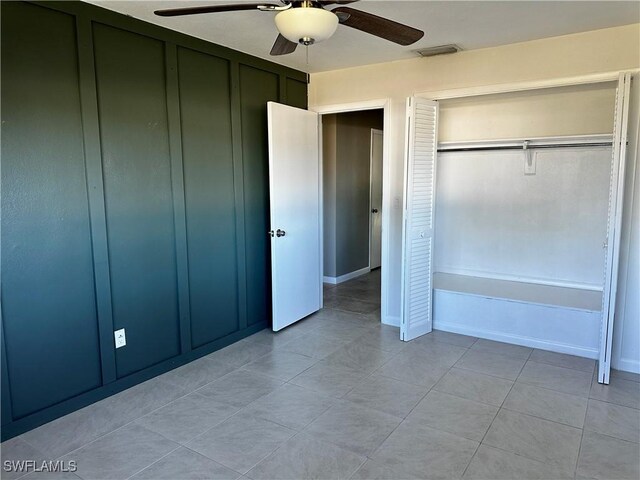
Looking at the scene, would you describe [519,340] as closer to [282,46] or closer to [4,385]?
[282,46]

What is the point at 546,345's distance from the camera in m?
3.50

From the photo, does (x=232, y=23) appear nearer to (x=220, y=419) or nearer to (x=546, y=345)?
(x=220, y=419)

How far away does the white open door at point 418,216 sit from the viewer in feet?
11.6

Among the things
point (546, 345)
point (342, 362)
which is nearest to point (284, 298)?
point (342, 362)

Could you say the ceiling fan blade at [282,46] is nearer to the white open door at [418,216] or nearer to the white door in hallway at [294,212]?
the white door in hallway at [294,212]

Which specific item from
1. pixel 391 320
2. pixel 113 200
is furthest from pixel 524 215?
pixel 113 200

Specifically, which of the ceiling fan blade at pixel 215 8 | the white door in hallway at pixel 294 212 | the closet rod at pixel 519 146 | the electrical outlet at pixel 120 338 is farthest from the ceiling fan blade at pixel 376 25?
the electrical outlet at pixel 120 338

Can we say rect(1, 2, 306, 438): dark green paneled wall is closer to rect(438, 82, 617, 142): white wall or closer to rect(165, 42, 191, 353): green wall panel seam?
rect(165, 42, 191, 353): green wall panel seam

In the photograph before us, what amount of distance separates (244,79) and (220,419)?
2.60 metres

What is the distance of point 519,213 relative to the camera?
385 centimetres

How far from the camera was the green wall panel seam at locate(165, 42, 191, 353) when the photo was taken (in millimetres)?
3051

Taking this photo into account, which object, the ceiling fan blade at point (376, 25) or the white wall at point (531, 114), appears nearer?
the ceiling fan blade at point (376, 25)

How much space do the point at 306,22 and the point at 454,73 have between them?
2.25 meters

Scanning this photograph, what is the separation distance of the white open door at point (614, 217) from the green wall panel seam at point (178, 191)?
2.86 m
